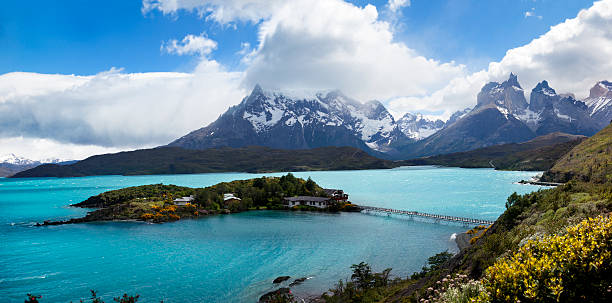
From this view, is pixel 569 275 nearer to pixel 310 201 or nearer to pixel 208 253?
pixel 208 253

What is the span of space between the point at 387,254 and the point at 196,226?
4605 cm

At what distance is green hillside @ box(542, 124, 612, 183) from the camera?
103 metres

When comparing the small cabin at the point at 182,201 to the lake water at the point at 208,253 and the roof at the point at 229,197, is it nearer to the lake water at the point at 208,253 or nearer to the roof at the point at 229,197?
the roof at the point at 229,197

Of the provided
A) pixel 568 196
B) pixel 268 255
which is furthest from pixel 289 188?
pixel 568 196

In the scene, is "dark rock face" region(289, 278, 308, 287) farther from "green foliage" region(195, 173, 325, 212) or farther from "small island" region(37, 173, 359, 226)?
"green foliage" region(195, 173, 325, 212)

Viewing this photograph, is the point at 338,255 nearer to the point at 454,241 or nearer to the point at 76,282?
the point at 454,241

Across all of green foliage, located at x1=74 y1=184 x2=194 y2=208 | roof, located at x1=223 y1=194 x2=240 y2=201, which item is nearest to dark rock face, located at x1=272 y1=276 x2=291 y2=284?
roof, located at x1=223 y1=194 x2=240 y2=201

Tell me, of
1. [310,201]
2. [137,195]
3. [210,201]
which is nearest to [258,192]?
[210,201]

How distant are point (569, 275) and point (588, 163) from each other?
14247cm

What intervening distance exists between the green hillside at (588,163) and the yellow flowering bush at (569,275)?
106 m

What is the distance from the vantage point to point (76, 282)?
39906 mm

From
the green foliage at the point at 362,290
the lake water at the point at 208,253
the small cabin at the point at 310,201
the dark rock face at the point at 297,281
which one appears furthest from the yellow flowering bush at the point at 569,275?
the small cabin at the point at 310,201

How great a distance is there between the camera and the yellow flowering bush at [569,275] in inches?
382

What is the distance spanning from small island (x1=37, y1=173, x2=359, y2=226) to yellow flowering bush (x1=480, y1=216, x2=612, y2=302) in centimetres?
8337
